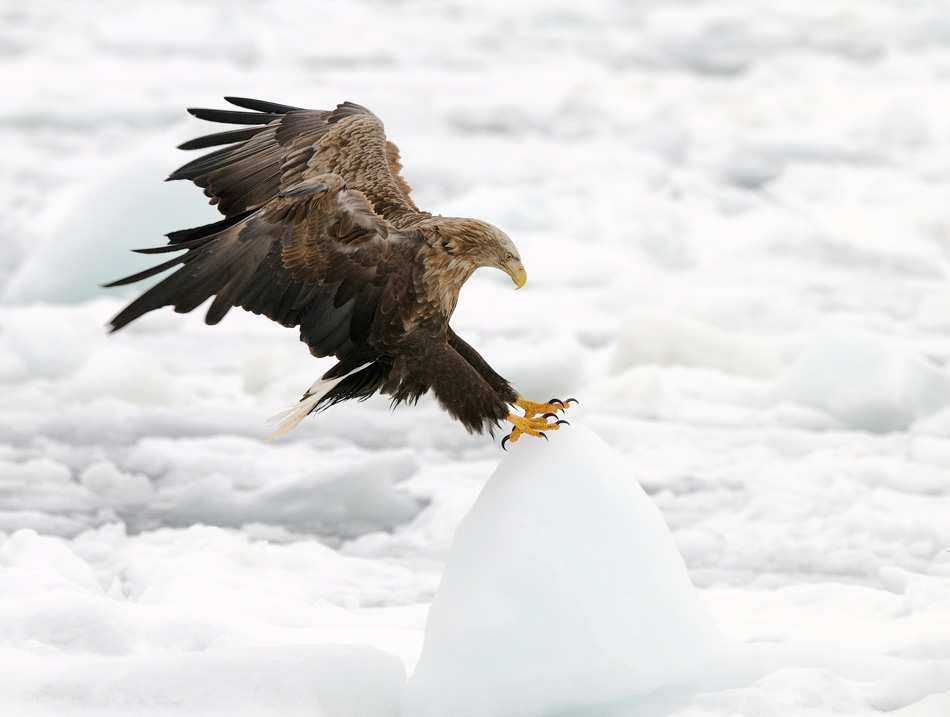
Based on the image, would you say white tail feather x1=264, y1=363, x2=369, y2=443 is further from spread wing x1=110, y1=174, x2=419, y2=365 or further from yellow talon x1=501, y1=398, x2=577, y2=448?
yellow talon x1=501, y1=398, x2=577, y2=448

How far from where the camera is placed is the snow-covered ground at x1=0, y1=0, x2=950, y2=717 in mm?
3389

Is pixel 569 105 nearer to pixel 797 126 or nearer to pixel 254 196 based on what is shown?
pixel 797 126

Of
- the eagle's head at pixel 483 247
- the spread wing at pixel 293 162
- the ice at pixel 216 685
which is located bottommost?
the ice at pixel 216 685

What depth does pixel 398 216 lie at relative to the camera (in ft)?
13.5

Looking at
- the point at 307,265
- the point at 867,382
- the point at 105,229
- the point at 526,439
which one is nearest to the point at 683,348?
the point at 867,382

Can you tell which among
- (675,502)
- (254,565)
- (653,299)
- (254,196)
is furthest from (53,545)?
(653,299)

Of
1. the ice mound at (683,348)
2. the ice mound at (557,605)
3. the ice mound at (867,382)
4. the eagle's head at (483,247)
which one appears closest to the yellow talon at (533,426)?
the ice mound at (557,605)

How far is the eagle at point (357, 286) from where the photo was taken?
3627mm

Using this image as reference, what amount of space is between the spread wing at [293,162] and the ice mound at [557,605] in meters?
1.29

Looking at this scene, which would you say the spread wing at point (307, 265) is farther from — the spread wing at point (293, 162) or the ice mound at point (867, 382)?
the ice mound at point (867, 382)

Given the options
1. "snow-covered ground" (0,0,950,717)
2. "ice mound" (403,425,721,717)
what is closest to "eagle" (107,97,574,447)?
"ice mound" (403,425,721,717)

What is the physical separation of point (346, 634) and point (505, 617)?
1.23 meters

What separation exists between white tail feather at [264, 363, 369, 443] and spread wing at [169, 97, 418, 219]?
2.22 ft

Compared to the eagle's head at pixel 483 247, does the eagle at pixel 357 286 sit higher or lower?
lower
